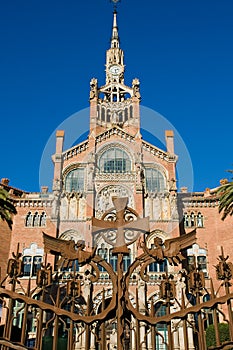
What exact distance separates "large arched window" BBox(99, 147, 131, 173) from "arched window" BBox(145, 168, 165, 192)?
227cm

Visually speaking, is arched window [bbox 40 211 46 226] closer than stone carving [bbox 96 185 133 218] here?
No

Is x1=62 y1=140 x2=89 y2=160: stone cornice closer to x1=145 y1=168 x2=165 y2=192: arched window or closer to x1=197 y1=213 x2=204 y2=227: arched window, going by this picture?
x1=145 y1=168 x2=165 y2=192: arched window

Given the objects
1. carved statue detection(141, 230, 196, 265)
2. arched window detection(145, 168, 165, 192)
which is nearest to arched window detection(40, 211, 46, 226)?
arched window detection(145, 168, 165, 192)

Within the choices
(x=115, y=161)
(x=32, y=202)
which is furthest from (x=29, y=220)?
(x=115, y=161)

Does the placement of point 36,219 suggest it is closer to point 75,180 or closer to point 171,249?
point 75,180

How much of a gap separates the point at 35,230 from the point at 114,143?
12.7m

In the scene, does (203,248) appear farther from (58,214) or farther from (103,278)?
(58,214)

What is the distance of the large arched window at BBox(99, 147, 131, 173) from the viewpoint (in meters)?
39.2

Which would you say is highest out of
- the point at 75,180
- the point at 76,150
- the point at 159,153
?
the point at 76,150

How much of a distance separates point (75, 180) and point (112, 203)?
16.0 ft

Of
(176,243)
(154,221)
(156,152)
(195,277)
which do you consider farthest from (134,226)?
(156,152)

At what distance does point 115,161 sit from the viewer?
39688 mm

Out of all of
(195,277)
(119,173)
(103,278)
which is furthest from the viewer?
(119,173)

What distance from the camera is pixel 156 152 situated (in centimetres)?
4075
